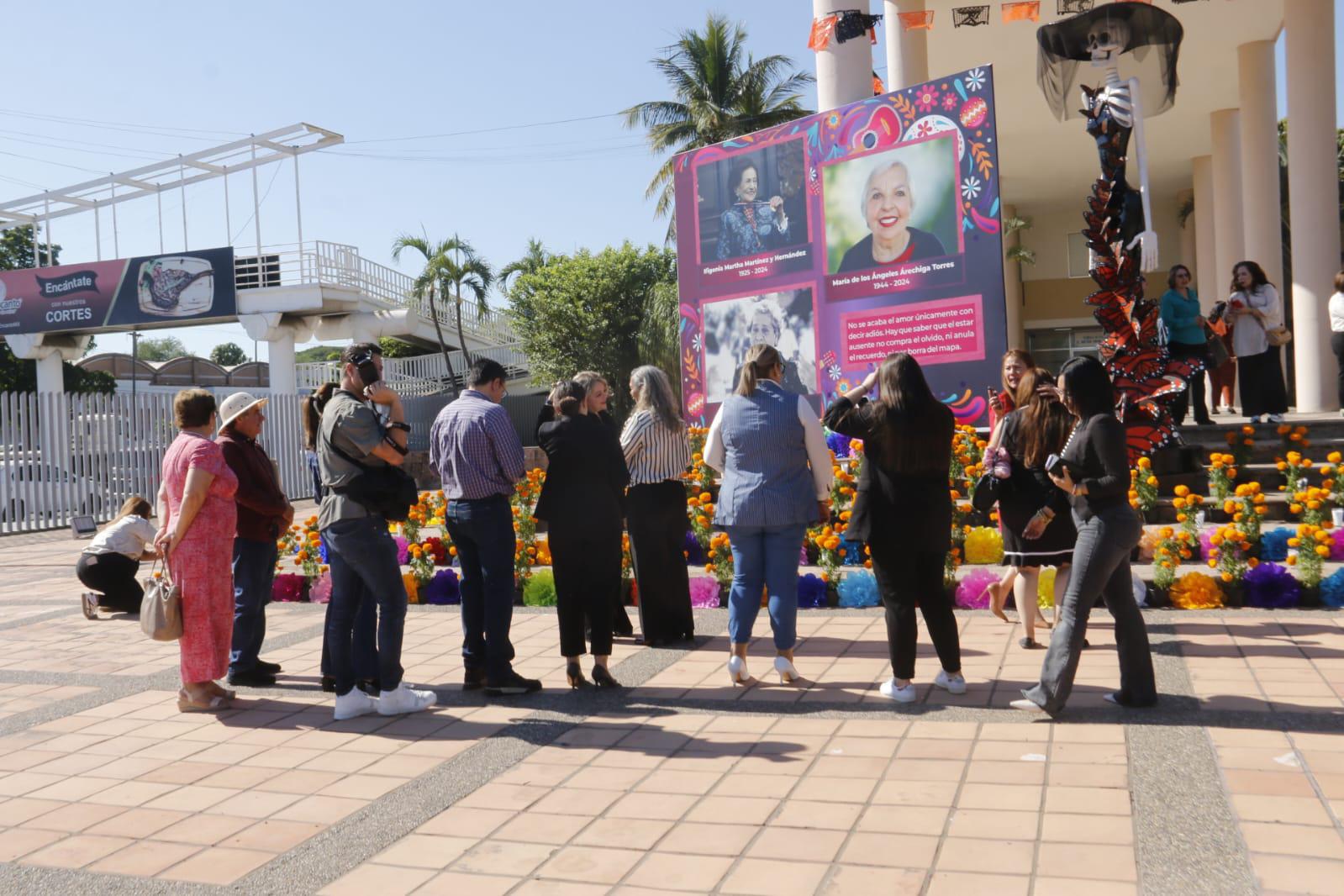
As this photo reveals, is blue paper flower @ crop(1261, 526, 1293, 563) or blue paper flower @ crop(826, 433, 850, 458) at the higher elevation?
blue paper flower @ crop(826, 433, 850, 458)

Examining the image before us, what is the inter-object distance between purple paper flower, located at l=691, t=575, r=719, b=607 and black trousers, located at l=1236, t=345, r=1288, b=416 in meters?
6.05

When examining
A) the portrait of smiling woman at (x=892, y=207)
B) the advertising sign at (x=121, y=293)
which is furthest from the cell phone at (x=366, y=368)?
the advertising sign at (x=121, y=293)

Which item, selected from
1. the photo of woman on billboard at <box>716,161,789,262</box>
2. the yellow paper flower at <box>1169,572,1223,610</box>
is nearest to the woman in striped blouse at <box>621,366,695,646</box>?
the yellow paper flower at <box>1169,572,1223,610</box>

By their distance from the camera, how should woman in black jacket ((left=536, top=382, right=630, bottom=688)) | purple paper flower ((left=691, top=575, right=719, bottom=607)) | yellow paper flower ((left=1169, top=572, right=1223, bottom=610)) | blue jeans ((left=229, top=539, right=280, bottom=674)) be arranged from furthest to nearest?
1. purple paper flower ((left=691, top=575, right=719, bottom=607))
2. yellow paper flower ((left=1169, top=572, right=1223, bottom=610))
3. blue jeans ((left=229, top=539, right=280, bottom=674))
4. woman in black jacket ((left=536, top=382, right=630, bottom=688))

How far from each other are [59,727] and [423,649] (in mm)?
2185

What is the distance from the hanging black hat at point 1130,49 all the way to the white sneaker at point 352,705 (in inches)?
309

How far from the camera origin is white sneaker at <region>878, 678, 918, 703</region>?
5449 mm

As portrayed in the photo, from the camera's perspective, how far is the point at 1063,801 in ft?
13.1

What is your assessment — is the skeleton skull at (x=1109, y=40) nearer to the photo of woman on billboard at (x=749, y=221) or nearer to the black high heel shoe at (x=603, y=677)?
the photo of woman on billboard at (x=749, y=221)

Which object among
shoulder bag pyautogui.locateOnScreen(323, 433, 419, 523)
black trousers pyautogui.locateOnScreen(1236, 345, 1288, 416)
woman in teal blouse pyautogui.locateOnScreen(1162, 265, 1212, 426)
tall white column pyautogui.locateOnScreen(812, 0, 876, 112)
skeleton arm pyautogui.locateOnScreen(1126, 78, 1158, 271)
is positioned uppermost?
tall white column pyautogui.locateOnScreen(812, 0, 876, 112)

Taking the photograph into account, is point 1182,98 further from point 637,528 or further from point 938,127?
point 637,528

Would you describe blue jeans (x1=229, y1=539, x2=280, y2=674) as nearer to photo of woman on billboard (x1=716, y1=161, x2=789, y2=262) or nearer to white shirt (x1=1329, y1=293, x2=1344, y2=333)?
photo of woman on billboard (x1=716, y1=161, x2=789, y2=262)

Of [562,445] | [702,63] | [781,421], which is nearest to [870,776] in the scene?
[781,421]

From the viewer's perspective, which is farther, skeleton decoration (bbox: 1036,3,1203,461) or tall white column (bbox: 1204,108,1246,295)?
tall white column (bbox: 1204,108,1246,295)
